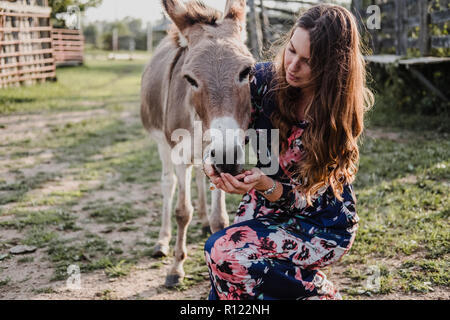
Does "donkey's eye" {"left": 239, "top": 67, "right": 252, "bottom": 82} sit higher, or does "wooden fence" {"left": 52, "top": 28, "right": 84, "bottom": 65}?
"wooden fence" {"left": 52, "top": 28, "right": 84, "bottom": 65}

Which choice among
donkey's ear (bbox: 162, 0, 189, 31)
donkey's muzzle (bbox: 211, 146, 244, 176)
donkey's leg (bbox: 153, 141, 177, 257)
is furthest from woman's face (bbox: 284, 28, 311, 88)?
donkey's leg (bbox: 153, 141, 177, 257)

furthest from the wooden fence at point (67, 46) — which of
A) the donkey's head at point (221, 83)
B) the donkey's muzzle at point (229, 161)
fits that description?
the donkey's muzzle at point (229, 161)

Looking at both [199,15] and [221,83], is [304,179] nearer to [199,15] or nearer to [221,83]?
[221,83]

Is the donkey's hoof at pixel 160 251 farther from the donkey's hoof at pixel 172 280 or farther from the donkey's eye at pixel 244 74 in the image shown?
the donkey's eye at pixel 244 74

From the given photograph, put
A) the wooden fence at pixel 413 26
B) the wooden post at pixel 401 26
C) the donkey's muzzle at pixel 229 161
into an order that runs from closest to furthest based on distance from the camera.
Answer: the donkey's muzzle at pixel 229 161 < the wooden fence at pixel 413 26 < the wooden post at pixel 401 26

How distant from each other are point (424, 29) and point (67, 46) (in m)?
10.8

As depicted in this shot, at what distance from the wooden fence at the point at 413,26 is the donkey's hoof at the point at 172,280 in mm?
4701

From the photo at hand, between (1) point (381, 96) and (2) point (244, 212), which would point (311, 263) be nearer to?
(2) point (244, 212)

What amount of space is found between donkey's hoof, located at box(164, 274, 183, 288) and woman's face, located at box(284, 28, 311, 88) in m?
1.92

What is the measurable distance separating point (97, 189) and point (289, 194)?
3.72m

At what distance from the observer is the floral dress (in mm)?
2088

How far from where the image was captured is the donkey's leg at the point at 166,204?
3.70 meters

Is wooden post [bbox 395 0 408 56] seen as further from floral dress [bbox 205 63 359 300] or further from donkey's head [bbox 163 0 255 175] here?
floral dress [bbox 205 63 359 300]

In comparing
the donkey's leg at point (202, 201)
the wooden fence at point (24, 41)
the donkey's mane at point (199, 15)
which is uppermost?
the wooden fence at point (24, 41)
